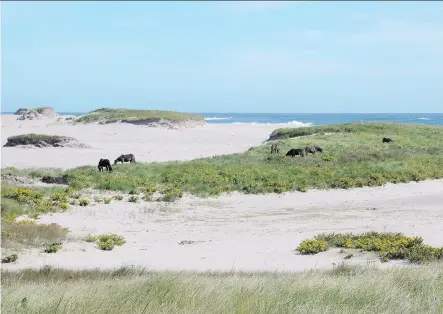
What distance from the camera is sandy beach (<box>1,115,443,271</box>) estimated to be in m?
13.4

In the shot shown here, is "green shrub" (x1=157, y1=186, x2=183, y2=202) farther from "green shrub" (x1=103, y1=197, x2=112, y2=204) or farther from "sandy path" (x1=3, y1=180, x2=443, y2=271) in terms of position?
"green shrub" (x1=103, y1=197, x2=112, y2=204)

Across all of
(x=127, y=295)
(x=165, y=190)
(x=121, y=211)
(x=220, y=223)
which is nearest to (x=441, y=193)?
(x=220, y=223)

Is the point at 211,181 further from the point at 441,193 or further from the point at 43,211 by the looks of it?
the point at 441,193

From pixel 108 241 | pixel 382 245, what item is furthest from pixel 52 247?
pixel 382 245

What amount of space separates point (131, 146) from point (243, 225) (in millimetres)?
27847

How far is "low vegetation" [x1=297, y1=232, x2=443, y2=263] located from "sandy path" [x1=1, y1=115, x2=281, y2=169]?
810 inches

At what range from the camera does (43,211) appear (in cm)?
1880

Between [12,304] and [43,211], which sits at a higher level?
[12,304]

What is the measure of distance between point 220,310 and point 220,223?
481 inches

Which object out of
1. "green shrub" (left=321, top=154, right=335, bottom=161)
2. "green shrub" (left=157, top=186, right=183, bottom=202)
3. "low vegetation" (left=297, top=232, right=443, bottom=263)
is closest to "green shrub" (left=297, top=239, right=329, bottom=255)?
"low vegetation" (left=297, top=232, right=443, bottom=263)

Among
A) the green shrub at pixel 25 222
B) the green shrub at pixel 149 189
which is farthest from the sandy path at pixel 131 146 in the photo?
the green shrub at pixel 25 222

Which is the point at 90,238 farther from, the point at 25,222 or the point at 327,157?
the point at 327,157

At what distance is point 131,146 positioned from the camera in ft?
144

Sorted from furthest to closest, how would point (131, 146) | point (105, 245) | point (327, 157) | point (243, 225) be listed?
point (131, 146)
point (327, 157)
point (243, 225)
point (105, 245)
